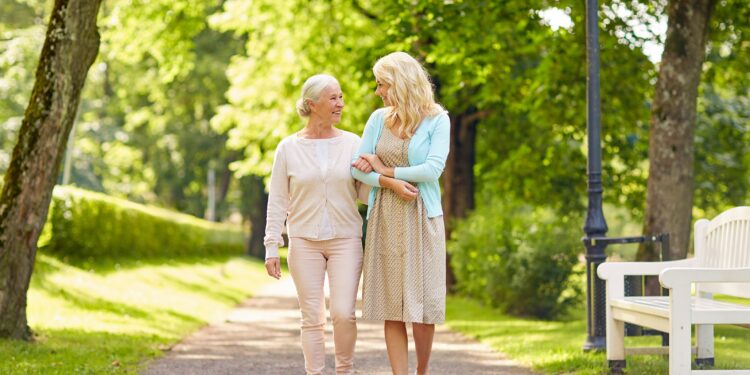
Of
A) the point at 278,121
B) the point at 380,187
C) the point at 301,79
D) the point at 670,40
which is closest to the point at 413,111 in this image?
the point at 380,187

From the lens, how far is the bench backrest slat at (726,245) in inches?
295

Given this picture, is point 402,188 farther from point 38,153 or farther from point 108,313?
point 108,313

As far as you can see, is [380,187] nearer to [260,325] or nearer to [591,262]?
[591,262]

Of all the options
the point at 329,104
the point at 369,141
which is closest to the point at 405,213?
the point at 369,141

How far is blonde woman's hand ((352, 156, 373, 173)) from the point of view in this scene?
609 centimetres

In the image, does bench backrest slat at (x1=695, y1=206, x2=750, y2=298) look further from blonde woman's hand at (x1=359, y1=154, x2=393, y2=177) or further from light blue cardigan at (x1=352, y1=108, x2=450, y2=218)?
blonde woman's hand at (x1=359, y1=154, x2=393, y2=177)

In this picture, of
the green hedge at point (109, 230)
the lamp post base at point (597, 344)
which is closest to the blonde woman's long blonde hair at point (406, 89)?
the lamp post base at point (597, 344)

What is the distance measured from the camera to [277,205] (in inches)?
251

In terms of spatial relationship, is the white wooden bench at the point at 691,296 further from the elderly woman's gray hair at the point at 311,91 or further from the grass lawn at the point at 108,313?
the grass lawn at the point at 108,313

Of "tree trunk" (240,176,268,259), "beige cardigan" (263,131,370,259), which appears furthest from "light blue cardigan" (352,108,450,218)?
"tree trunk" (240,176,268,259)

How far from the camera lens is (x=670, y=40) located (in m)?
11.6

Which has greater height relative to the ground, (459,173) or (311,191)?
(459,173)

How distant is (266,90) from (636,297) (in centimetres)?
1622

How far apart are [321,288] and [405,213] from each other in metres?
0.69
